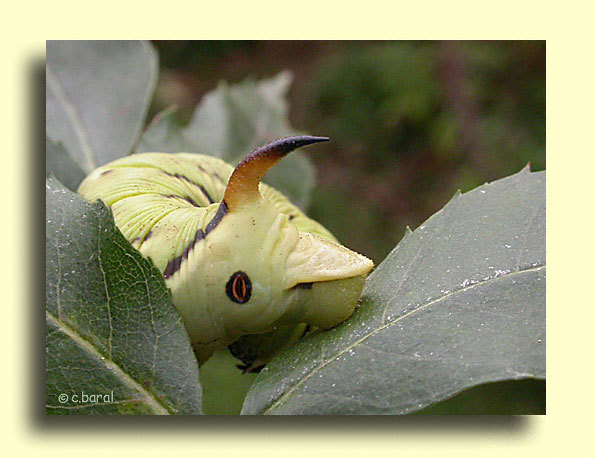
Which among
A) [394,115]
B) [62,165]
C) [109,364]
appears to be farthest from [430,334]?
[394,115]

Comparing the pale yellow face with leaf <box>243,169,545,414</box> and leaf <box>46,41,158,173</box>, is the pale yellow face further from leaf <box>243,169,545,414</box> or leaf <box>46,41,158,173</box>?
leaf <box>46,41,158,173</box>

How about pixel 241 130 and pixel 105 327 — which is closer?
pixel 105 327

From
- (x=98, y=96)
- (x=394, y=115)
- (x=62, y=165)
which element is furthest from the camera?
(x=394, y=115)

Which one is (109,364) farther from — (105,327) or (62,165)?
(62,165)

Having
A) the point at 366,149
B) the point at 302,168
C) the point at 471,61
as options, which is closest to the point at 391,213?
the point at 366,149

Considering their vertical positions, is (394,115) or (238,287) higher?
(394,115)

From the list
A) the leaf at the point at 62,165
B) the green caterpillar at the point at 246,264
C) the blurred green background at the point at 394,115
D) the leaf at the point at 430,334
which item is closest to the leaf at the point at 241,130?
the blurred green background at the point at 394,115

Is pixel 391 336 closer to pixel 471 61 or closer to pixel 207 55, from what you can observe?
pixel 207 55
